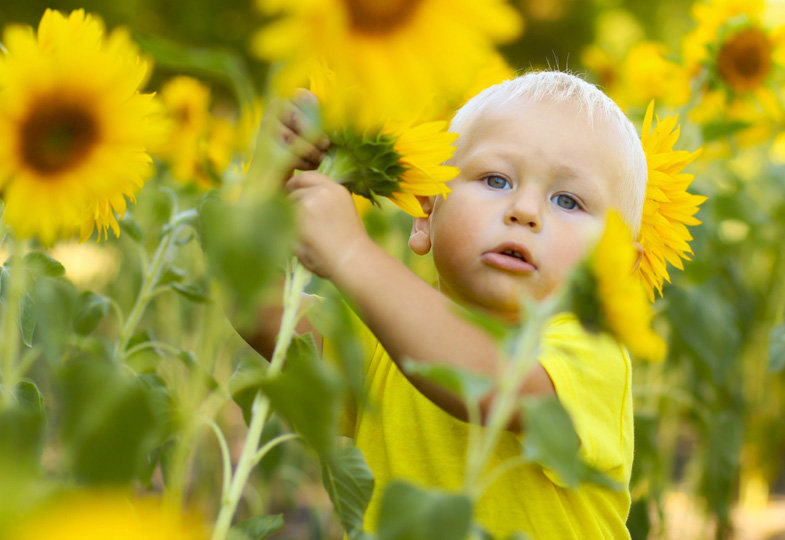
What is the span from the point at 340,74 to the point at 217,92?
16.4 ft

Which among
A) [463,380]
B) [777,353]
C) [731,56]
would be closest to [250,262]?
[463,380]

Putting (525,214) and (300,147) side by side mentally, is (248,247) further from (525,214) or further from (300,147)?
(525,214)

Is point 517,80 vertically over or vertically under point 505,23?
over

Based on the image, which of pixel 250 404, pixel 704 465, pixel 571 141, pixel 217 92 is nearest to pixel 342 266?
pixel 250 404

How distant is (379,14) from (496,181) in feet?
1.27

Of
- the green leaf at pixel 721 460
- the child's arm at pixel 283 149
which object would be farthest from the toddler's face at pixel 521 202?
the green leaf at pixel 721 460

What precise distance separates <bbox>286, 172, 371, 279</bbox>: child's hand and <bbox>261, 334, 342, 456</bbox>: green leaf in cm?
15

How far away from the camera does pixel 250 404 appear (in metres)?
0.61

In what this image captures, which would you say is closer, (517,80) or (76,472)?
(76,472)

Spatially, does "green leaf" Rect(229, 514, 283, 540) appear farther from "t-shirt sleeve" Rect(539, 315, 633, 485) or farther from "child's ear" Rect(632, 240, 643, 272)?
"child's ear" Rect(632, 240, 643, 272)

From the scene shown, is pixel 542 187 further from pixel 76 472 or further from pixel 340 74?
pixel 76 472

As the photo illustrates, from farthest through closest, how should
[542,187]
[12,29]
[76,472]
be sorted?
[542,187] < [12,29] < [76,472]

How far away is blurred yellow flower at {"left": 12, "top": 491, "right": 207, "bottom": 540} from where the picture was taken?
0.31 meters

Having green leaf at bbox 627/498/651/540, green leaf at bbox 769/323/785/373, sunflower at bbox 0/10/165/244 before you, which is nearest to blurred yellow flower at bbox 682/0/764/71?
green leaf at bbox 769/323/785/373
